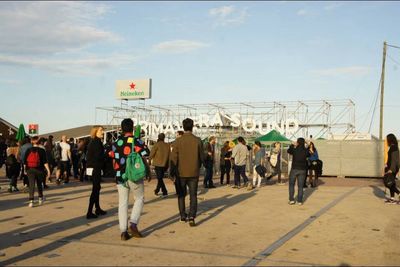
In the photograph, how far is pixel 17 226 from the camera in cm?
793

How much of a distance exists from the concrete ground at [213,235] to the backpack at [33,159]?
96 cm

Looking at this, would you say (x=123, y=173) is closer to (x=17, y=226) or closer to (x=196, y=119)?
(x=17, y=226)

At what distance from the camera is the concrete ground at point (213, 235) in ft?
19.0

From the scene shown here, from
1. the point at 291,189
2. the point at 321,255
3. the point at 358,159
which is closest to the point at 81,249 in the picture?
the point at 321,255

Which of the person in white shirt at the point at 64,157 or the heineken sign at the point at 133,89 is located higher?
the heineken sign at the point at 133,89

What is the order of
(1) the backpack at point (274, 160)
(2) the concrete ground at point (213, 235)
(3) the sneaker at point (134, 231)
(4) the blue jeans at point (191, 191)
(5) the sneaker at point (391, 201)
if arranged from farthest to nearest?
(1) the backpack at point (274, 160), (5) the sneaker at point (391, 201), (4) the blue jeans at point (191, 191), (3) the sneaker at point (134, 231), (2) the concrete ground at point (213, 235)

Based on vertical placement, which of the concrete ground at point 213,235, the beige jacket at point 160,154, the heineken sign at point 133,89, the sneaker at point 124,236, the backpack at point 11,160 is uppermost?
the heineken sign at point 133,89

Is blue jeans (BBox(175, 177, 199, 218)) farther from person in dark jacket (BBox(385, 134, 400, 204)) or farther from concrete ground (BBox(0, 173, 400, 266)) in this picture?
person in dark jacket (BBox(385, 134, 400, 204))

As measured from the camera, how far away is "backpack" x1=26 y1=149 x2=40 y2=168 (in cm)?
1038

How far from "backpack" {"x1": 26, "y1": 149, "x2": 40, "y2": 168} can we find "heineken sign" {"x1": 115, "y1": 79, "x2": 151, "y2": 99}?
24900mm

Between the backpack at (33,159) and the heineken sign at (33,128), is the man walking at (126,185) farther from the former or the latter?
the heineken sign at (33,128)

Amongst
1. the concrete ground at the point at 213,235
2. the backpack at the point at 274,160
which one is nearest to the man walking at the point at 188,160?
the concrete ground at the point at 213,235

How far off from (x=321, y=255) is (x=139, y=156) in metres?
3.00

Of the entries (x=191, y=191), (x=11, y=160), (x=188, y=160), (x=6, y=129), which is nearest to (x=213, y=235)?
(x=191, y=191)
